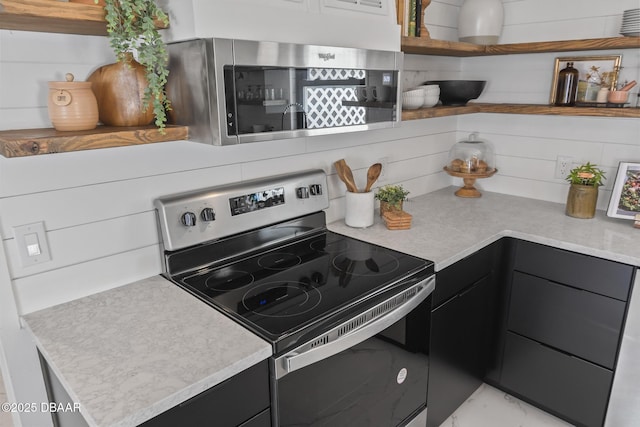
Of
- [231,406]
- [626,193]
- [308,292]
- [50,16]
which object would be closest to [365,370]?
[308,292]

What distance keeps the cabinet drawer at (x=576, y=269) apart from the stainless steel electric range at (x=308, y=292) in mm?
618

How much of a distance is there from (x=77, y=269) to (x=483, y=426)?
1.82 meters

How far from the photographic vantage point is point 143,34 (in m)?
1.18

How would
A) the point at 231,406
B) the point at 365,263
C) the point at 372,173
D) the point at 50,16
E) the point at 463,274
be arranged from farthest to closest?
the point at 372,173
the point at 463,274
the point at 365,263
the point at 231,406
the point at 50,16

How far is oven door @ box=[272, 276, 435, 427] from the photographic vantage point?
1.23 meters

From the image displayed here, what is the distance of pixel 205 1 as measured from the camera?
1.17 meters

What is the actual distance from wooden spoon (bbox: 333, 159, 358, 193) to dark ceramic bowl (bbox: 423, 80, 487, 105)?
71 cm

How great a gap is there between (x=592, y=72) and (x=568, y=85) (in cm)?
12

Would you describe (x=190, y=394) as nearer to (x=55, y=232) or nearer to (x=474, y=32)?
(x=55, y=232)

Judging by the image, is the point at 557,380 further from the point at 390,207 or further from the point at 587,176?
the point at 390,207

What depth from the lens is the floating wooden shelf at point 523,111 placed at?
6.45ft

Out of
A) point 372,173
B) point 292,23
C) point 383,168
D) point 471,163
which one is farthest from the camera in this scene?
point 471,163

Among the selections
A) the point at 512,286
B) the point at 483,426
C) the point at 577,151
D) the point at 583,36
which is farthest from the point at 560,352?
the point at 583,36

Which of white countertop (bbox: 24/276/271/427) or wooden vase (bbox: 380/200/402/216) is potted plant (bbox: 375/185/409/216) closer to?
wooden vase (bbox: 380/200/402/216)
